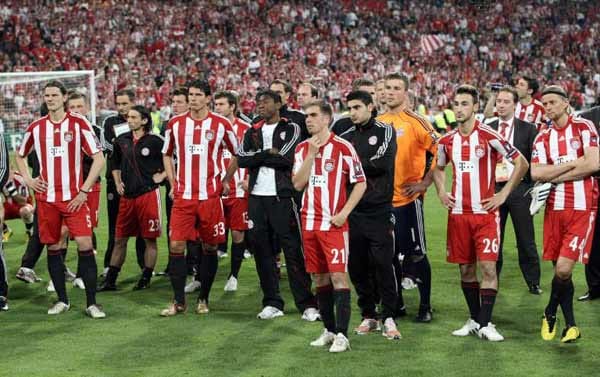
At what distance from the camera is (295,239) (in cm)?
866

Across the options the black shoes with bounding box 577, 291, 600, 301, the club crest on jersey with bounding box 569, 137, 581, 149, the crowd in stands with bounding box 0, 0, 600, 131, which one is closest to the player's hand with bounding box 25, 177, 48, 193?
the club crest on jersey with bounding box 569, 137, 581, 149

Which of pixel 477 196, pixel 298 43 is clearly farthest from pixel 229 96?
pixel 298 43

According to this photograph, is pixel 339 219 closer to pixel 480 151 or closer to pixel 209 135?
pixel 480 151

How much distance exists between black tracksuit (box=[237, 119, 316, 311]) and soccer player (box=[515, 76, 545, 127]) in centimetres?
334

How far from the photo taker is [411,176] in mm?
8438

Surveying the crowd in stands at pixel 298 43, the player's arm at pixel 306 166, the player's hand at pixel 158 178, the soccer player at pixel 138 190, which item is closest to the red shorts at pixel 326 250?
the player's arm at pixel 306 166

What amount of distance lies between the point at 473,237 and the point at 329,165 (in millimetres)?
1315

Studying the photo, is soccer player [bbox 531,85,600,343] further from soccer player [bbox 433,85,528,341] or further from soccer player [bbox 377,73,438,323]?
soccer player [bbox 377,73,438,323]

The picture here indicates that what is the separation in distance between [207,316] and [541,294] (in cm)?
322

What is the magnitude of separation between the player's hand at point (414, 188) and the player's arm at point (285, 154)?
994mm

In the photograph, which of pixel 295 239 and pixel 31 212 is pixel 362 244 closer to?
pixel 295 239

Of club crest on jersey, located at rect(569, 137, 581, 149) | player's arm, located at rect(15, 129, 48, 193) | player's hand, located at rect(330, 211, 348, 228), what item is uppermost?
club crest on jersey, located at rect(569, 137, 581, 149)

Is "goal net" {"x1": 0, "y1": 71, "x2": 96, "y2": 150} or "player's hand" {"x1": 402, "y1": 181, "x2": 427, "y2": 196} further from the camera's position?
"goal net" {"x1": 0, "y1": 71, "x2": 96, "y2": 150}

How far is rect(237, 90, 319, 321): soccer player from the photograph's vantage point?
848 cm
